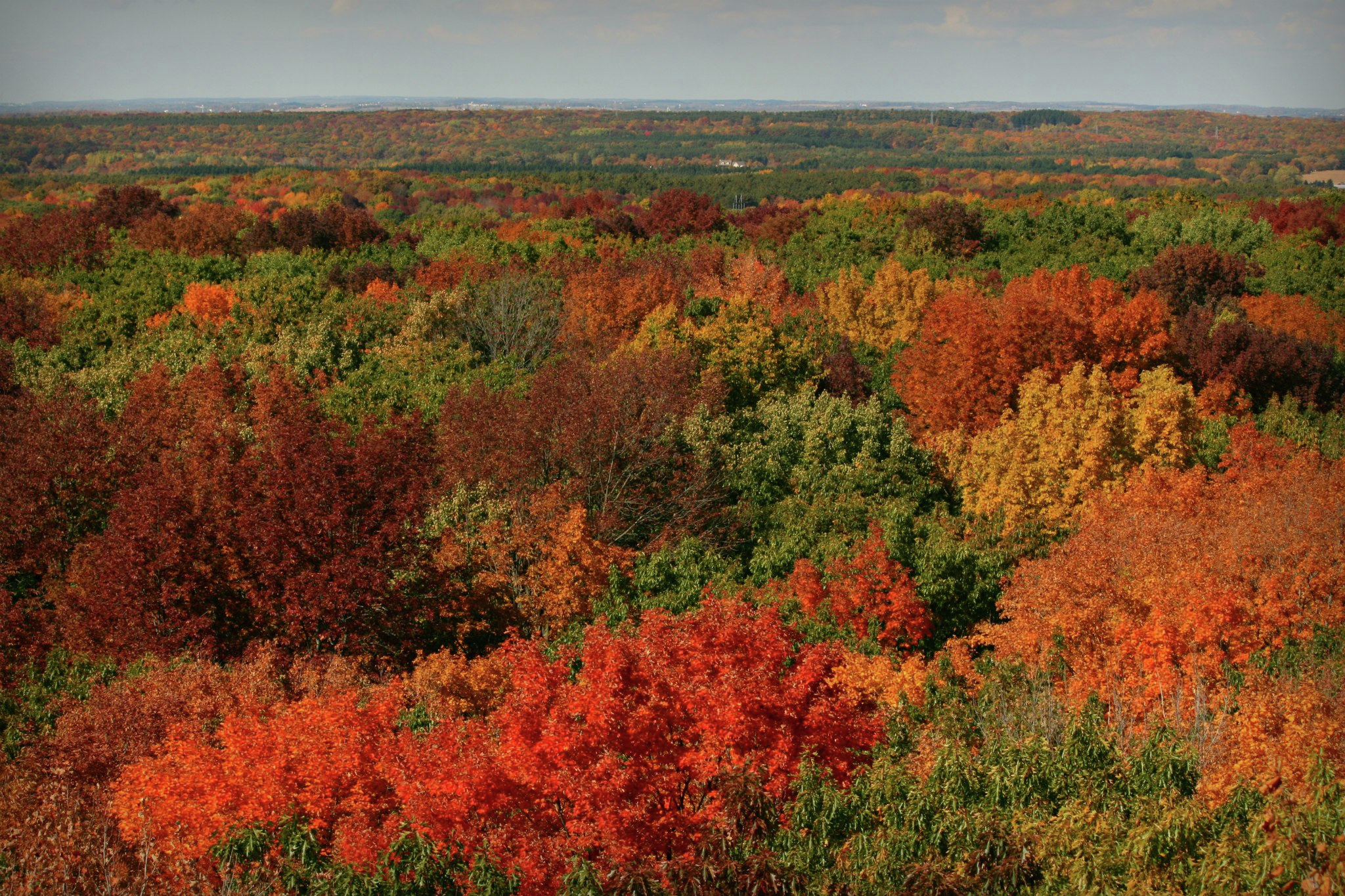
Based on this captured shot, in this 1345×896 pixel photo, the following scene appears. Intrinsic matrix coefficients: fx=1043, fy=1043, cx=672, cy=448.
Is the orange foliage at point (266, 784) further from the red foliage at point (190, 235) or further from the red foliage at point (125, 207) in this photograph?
the red foliage at point (125, 207)

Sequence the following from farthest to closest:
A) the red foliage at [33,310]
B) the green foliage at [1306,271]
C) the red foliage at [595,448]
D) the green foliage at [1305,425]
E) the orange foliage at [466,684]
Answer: the green foliage at [1306,271] < the red foliage at [33,310] < the green foliage at [1305,425] < the red foliage at [595,448] < the orange foliage at [466,684]

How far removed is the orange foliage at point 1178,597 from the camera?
73.0ft

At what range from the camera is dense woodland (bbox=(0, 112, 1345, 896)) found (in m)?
14.6

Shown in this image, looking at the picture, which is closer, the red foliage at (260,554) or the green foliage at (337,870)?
the green foliage at (337,870)

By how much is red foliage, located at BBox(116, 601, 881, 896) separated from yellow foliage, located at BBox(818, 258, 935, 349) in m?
38.5

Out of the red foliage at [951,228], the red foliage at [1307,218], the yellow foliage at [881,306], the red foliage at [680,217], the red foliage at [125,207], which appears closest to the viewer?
the yellow foliage at [881,306]

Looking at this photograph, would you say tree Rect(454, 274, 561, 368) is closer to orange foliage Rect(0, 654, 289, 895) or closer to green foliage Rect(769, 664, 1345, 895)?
orange foliage Rect(0, 654, 289, 895)

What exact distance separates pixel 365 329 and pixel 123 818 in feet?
125

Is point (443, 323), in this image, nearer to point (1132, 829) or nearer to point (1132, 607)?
point (1132, 607)

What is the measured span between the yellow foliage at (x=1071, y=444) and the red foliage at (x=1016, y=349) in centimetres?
397

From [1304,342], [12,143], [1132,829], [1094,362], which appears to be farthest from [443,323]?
[12,143]

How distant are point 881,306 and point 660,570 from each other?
29.9 m

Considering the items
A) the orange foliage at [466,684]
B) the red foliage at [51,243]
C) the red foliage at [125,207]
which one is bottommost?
the orange foliage at [466,684]

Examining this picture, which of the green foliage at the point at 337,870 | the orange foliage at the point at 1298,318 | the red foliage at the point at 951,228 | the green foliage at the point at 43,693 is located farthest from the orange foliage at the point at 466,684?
the red foliage at the point at 951,228
